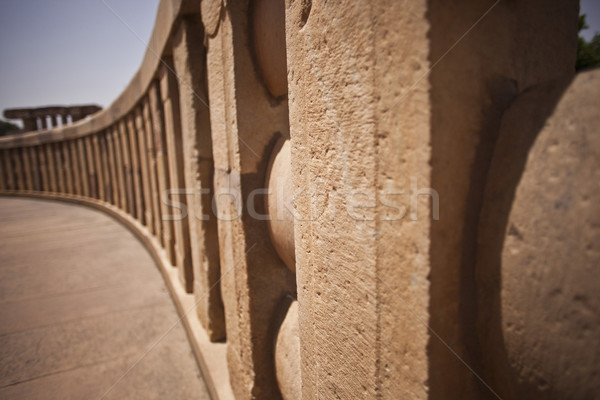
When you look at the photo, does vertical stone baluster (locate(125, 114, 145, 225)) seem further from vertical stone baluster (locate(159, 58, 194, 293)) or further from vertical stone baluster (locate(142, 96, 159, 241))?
vertical stone baluster (locate(159, 58, 194, 293))

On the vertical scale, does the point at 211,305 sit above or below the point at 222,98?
below

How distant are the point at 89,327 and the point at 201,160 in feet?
4.80

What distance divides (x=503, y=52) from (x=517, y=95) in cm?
7

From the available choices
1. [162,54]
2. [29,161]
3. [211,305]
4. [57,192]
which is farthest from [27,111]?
[211,305]

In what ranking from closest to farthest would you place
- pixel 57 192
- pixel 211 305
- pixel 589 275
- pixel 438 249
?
pixel 589 275
pixel 438 249
pixel 211 305
pixel 57 192

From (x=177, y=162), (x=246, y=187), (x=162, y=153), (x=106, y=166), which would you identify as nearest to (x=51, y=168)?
(x=106, y=166)

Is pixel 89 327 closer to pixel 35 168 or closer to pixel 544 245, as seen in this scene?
pixel 544 245

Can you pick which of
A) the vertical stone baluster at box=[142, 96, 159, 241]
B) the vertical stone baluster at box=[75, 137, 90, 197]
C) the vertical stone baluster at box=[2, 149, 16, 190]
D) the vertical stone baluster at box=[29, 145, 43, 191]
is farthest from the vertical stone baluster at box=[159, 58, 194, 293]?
the vertical stone baluster at box=[2, 149, 16, 190]

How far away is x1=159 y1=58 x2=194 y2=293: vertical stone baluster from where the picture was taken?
7.18ft

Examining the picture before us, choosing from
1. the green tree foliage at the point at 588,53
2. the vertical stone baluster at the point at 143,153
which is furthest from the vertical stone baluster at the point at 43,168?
the green tree foliage at the point at 588,53

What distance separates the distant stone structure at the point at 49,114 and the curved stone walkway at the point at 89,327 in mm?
10178

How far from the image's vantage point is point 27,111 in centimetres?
1271

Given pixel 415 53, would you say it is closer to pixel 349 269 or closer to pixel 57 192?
pixel 349 269

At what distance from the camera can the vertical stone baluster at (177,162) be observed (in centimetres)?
219
